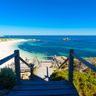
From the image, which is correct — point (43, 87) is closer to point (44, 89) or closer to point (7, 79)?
point (44, 89)

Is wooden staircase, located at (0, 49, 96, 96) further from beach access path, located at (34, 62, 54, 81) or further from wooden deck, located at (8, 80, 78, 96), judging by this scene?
beach access path, located at (34, 62, 54, 81)

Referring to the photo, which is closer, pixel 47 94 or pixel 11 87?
pixel 47 94

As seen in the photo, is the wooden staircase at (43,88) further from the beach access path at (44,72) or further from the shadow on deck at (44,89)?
the beach access path at (44,72)

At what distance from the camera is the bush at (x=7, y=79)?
5.13 metres

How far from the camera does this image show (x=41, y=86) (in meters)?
5.70

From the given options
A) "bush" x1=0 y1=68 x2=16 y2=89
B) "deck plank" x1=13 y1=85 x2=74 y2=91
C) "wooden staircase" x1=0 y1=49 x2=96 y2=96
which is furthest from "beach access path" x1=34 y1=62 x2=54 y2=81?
"bush" x1=0 y1=68 x2=16 y2=89

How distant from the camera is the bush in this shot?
5.13 m

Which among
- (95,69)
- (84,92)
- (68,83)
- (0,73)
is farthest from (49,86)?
(95,69)

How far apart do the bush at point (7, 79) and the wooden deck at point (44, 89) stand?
0.19 m

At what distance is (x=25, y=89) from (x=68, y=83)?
1.37 m

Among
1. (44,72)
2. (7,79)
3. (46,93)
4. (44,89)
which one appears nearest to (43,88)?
(44,89)

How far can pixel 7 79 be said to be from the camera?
512cm

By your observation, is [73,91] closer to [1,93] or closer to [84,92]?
[1,93]

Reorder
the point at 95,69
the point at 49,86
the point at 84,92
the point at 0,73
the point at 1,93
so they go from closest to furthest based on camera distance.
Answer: the point at 95,69
the point at 1,93
the point at 0,73
the point at 49,86
the point at 84,92
